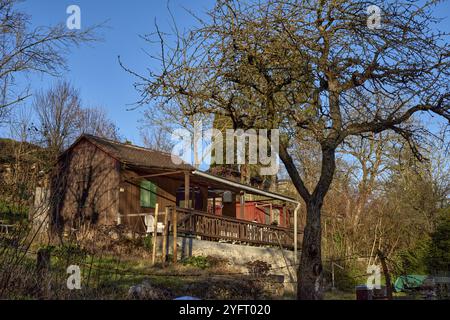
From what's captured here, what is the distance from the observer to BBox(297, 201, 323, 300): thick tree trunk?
7926 mm

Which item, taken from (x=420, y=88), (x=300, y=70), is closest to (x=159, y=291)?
(x=300, y=70)

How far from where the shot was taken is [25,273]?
6828mm

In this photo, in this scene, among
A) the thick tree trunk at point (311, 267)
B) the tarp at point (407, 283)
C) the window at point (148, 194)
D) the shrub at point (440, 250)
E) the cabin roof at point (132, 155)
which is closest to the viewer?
the thick tree trunk at point (311, 267)

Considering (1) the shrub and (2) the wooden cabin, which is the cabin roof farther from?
(1) the shrub

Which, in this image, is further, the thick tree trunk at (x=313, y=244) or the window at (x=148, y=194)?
the window at (x=148, y=194)

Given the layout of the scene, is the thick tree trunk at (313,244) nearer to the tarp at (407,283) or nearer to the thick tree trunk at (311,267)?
the thick tree trunk at (311,267)

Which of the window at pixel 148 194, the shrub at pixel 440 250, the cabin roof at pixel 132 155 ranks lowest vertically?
the shrub at pixel 440 250

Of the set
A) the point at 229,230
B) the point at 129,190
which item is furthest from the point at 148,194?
the point at 229,230

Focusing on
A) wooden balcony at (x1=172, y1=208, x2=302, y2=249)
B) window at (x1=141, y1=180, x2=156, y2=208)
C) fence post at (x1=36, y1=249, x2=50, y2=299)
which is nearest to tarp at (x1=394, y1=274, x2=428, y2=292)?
wooden balcony at (x1=172, y1=208, x2=302, y2=249)

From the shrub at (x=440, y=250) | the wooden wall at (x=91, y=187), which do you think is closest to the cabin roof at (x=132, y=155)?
the wooden wall at (x=91, y=187)

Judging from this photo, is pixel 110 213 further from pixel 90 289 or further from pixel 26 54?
pixel 90 289

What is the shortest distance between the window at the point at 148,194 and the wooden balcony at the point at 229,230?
2314 millimetres

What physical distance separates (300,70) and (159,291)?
→ 4.68m

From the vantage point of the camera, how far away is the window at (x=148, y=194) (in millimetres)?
21266
